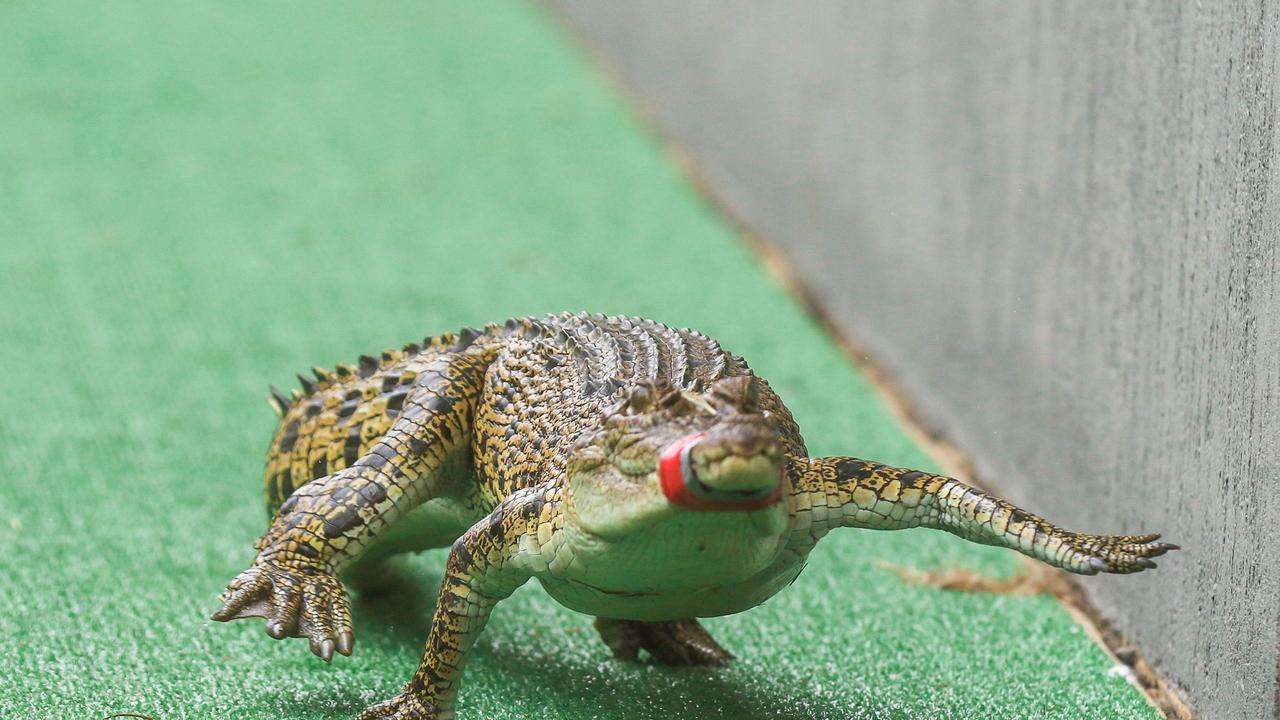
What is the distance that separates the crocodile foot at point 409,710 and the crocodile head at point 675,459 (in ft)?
1.59

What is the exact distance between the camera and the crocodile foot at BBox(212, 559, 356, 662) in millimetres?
2459

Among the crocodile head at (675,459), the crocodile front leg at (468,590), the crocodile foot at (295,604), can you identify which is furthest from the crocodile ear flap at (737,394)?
the crocodile foot at (295,604)

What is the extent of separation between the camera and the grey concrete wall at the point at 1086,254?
92.0 inches

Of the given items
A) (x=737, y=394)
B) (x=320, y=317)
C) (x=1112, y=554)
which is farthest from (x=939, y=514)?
(x=320, y=317)

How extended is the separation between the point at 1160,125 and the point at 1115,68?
0.28 metres

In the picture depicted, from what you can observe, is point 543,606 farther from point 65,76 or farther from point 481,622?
point 65,76

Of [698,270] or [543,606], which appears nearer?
[543,606]

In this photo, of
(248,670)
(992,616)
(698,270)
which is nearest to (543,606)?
(248,670)

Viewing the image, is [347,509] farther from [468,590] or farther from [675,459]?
[675,459]

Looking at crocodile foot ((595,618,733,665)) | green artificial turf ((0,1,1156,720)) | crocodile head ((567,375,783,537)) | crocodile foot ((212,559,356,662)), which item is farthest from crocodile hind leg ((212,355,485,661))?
crocodile head ((567,375,783,537))

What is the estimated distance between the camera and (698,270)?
5199mm

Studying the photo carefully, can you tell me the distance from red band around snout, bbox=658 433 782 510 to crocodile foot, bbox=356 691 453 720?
669mm

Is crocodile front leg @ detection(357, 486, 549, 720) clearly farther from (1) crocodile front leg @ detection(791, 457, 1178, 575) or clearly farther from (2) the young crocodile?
(1) crocodile front leg @ detection(791, 457, 1178, 575)

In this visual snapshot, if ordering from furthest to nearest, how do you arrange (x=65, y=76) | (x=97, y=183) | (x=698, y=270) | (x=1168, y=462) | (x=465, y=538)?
(x=65, y=76) → (x=97, y=183) → (x=698, y=270) → (x=1168, y=462) → (x=465, y=538)
